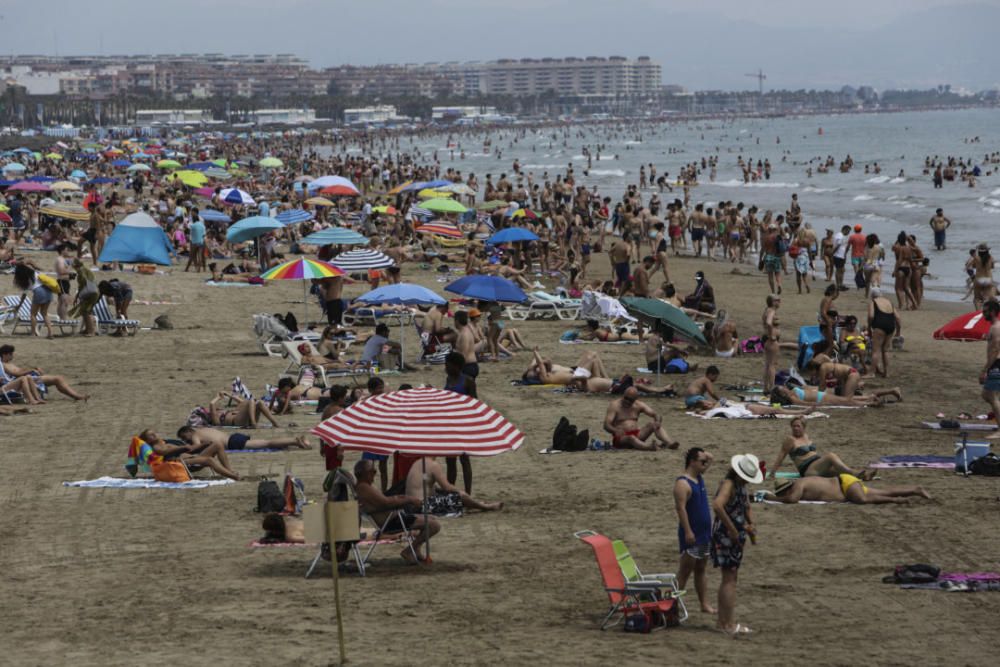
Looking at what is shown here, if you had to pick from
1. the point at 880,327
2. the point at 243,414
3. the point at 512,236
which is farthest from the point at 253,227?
the point at 880,327

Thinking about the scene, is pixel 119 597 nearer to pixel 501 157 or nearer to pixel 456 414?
pixel 456 414

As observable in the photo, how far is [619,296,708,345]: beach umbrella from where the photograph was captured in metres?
14.8

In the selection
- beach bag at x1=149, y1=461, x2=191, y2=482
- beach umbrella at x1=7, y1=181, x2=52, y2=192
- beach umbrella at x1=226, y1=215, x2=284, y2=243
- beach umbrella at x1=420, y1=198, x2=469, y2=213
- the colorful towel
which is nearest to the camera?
the colorful towel

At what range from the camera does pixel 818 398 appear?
14.4 metres

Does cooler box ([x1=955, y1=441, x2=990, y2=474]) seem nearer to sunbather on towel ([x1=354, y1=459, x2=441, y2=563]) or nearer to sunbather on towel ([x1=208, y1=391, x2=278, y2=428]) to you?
sunbather on towel ([x1=354, y1=459, x2=441, y2=563])

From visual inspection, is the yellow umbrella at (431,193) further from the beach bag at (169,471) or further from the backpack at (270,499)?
the backpack at (270,499)

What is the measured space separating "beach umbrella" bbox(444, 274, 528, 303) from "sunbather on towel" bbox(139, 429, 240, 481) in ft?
16.7

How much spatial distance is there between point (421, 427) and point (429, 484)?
1.26m

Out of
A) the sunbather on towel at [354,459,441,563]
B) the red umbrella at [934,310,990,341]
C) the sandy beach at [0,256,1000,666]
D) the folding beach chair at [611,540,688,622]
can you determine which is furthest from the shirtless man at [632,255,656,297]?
the folding beach chair at [611,540,688,622]

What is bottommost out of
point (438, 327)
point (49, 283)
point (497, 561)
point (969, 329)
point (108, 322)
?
point (108, 322)

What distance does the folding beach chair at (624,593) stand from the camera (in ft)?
24.8

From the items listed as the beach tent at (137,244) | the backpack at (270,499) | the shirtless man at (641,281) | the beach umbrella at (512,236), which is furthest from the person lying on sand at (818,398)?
the beach tent at (137,244)

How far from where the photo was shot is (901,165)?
263 ft

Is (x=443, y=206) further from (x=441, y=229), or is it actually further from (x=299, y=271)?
(x=299, y=271)
